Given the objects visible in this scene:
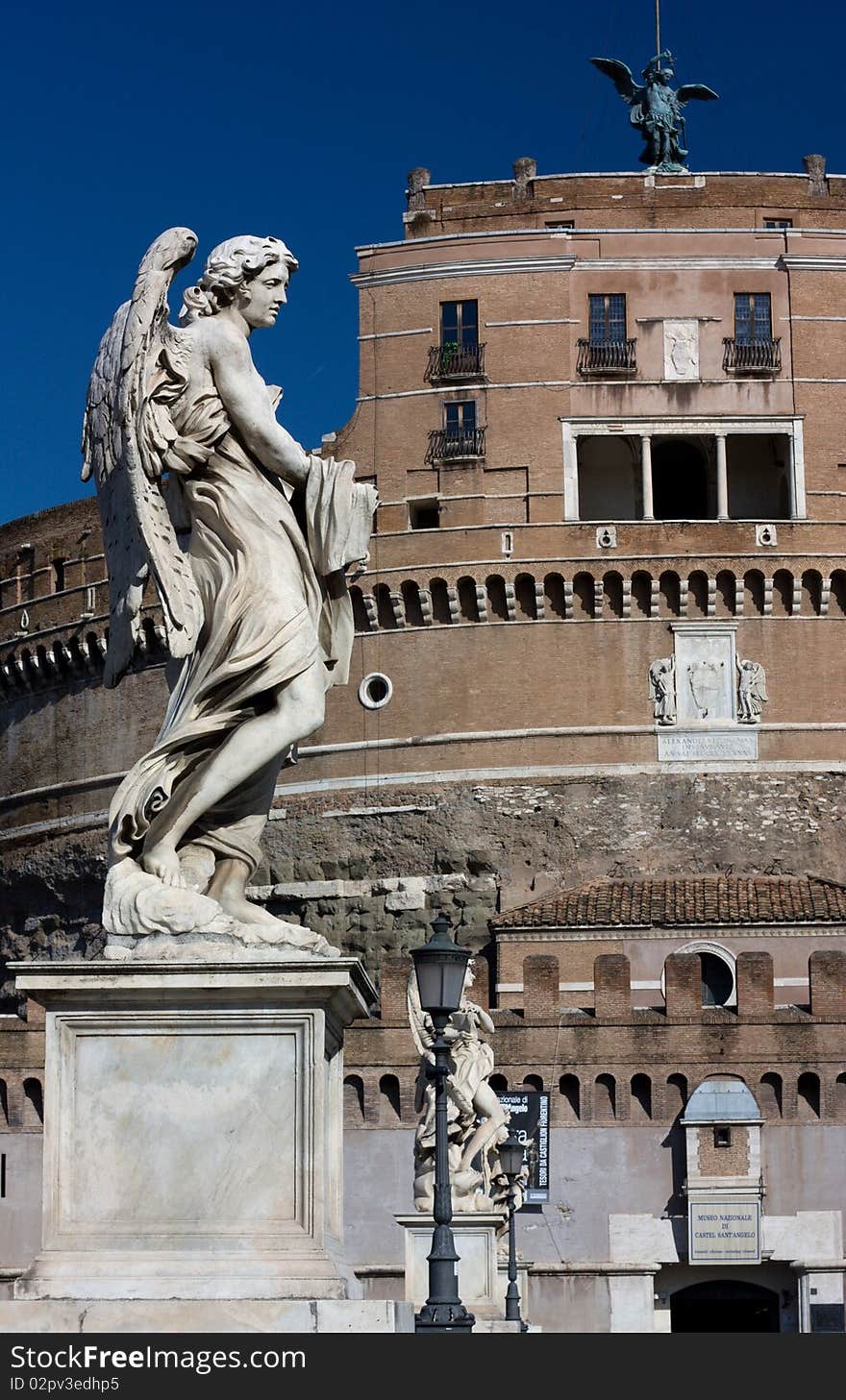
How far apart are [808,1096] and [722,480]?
1286 centimetres

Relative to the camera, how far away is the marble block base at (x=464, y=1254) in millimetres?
19438

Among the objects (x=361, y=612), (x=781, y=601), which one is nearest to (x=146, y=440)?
(x=781, y=601)

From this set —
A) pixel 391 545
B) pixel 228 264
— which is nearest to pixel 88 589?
pixel 391 545

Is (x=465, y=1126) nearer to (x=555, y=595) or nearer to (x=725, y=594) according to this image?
(x=555, y=595)

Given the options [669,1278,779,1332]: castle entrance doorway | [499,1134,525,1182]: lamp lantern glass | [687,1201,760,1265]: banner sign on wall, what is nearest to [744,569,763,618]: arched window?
[687,1201,760,1265]: banner sign on wall

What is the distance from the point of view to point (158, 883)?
255 inches

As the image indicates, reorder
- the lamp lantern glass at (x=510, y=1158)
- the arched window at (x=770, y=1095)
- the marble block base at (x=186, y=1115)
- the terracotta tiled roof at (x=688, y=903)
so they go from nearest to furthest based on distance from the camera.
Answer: the marble block base at (x=186, y=1115) → the lamp lantern glass at (x=510, y=1158) → the arched window at (x=770, y=1095) → the terracotta tiled roof at (x=688, y=903)

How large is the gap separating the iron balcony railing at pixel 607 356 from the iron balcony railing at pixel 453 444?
2.40 metres

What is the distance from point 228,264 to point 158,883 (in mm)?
1713

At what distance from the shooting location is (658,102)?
5441 cm

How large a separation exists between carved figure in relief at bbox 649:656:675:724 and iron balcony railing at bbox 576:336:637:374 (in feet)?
18.8

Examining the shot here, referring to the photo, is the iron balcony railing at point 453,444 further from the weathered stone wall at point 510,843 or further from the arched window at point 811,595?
the arched window at point 811,595

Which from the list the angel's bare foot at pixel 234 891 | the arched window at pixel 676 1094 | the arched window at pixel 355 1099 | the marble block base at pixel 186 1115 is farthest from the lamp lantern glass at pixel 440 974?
the arched window at pixel 676 1094

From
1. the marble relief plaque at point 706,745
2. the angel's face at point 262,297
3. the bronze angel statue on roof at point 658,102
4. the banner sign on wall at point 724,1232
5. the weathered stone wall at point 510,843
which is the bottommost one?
the banner sign on wall at point 724,1232
